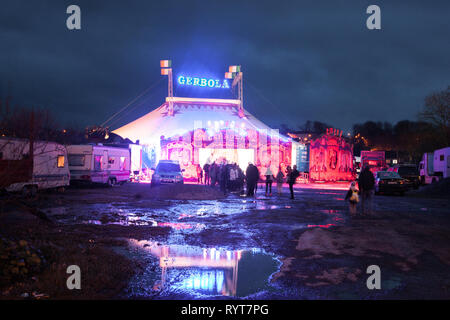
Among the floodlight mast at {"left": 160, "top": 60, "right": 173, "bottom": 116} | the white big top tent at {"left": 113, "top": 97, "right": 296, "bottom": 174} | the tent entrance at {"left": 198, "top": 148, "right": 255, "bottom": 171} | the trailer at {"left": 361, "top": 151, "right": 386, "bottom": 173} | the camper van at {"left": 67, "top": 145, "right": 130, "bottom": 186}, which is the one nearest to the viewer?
the camper van at {"left": 67, "top": 145, "right": 130, "bottom": 186}

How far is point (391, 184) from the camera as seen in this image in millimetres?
23703

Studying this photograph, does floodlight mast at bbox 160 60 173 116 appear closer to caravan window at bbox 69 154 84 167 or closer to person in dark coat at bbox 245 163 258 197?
caravan window at bbox 69 154 84 167

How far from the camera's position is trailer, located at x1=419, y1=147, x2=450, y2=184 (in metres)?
29.9

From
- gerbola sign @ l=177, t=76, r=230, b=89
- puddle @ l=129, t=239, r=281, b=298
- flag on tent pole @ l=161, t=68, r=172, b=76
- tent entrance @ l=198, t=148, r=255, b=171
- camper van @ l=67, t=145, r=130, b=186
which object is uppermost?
flag on tent pole @ l=161, t=68, r=172, b=76

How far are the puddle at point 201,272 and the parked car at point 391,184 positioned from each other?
18.6 metres

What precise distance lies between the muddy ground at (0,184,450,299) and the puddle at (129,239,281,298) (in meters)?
0.02

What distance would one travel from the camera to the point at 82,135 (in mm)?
43688

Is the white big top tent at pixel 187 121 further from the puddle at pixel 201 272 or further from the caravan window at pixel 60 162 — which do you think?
the puddle at pixel 201 272

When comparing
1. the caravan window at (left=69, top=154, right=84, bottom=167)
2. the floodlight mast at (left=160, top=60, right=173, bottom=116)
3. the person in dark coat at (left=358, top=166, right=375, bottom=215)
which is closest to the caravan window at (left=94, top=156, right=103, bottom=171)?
the caravan window at (left=69, top=154, right=84, bottom=167)

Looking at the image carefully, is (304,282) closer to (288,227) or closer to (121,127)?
(288,227)

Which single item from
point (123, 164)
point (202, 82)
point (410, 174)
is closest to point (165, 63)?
point (202, 82)

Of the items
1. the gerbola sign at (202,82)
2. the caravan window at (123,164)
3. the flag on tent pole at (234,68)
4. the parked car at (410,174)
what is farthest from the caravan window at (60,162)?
the flag on tent pole at (234,68)
